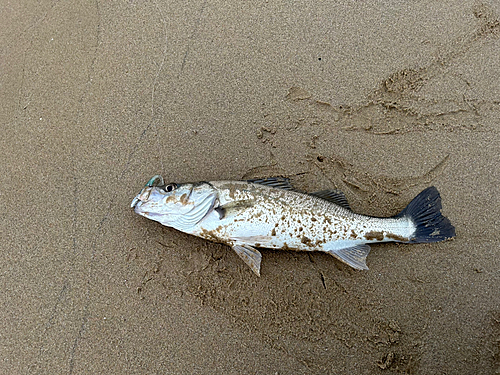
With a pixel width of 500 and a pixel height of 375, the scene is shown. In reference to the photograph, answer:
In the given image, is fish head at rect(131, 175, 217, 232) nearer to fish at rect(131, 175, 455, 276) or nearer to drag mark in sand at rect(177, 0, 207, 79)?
fish at rect(131, 175, 455, 276)

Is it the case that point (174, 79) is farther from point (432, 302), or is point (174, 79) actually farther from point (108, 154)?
point (432, 302)

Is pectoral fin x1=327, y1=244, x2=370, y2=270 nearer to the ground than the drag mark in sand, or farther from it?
nearer to the ground

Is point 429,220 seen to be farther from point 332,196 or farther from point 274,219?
point 274,219

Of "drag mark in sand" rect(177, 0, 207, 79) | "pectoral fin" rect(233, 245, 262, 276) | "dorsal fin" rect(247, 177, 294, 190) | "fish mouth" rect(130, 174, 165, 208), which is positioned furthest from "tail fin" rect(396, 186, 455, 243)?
"drag mark in sand" rect(177, 0, 207, 79)

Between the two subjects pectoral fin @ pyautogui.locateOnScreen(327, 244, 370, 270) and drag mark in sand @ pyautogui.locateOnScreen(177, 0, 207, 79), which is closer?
pectoral fin @ pyautogui.locateOnScreen(327, 244, 370, 270)

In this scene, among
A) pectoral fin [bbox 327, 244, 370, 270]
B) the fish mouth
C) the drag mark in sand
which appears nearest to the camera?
the fish mouth

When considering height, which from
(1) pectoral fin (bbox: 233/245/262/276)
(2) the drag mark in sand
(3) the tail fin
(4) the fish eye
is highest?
(2) the drag mark in sand

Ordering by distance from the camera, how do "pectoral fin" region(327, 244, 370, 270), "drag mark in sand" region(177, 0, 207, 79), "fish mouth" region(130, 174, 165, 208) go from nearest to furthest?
"fish mouth" region(130, 174, 165, 208), "pectoral fin" region(327, 244, 370, 270), "drag mark in sand" region(177, 0, 207, 79)

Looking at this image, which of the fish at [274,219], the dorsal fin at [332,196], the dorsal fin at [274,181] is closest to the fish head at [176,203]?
the fish at [274,219]
